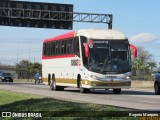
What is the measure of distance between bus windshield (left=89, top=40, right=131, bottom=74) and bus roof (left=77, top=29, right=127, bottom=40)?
435mm

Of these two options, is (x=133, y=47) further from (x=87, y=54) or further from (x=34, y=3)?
(x=34, y=3)

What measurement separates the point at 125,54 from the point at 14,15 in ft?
119

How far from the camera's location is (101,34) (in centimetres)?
3200

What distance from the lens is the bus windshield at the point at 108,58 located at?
3108cm

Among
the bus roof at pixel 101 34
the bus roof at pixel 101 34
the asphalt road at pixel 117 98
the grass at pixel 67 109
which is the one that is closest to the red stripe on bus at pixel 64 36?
the bus roof at pixel 101 34

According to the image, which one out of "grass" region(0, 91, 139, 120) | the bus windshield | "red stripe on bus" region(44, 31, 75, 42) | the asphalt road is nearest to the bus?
the bus windshield

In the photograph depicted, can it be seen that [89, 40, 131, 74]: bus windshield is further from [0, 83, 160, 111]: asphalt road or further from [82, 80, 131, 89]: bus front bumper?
[0, 83, 160, 111]: asphalt road

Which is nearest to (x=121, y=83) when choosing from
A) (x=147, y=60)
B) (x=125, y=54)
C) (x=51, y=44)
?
(x=125, y=54)

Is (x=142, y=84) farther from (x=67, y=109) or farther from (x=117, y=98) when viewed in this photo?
(x=67, y=109)

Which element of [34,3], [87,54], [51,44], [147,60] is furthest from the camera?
[147,60]

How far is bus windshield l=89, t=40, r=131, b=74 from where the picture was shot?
1224 inches

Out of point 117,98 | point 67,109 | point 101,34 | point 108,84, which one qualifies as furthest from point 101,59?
point 67,109

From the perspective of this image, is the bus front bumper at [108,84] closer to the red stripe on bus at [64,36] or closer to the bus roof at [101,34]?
the bus roof at [101,34]

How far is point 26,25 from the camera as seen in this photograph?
66438mm
